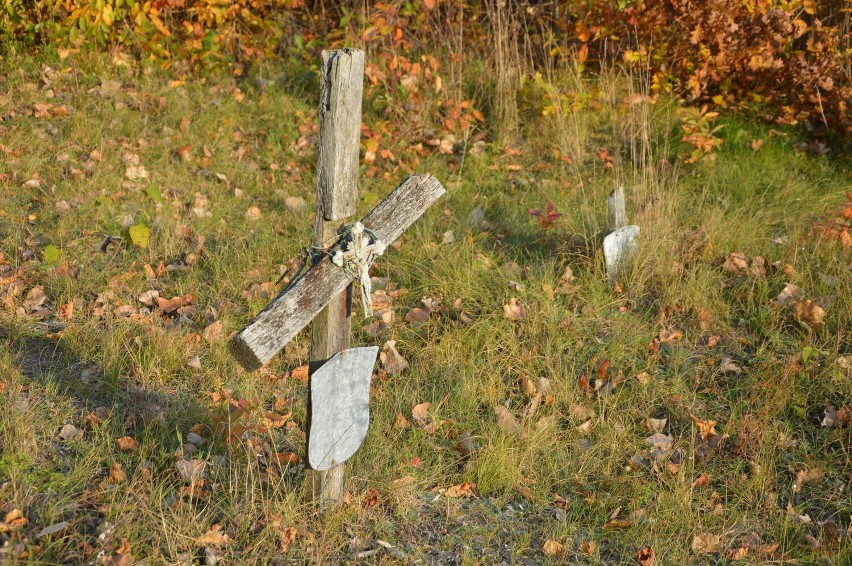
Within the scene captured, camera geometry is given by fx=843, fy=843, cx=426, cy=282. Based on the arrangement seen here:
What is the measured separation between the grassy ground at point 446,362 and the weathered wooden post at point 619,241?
0.29 feet

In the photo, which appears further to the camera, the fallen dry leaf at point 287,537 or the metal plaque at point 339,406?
the fallen dry leaf at point 287,537

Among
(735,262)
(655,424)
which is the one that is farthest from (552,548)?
(735,262)

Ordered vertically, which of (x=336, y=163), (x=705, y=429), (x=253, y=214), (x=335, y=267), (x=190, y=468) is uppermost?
(x=336, y=163)

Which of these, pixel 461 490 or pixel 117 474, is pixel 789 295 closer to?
pixel 461 490

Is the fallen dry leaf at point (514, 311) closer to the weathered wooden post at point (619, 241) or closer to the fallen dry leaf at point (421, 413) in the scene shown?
the weathered wooden post at point (619, 241)

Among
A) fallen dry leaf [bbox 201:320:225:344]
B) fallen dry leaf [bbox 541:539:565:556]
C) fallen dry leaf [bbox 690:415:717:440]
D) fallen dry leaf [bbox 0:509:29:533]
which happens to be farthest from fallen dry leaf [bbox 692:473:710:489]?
fallen dry leaf [bbox 0:509:29:533]

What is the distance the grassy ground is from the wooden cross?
0.50 m

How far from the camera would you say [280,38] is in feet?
22.9

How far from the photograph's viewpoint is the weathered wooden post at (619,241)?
433cm

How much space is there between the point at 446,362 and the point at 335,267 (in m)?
1.37

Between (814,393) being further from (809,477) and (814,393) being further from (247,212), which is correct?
(247,212)

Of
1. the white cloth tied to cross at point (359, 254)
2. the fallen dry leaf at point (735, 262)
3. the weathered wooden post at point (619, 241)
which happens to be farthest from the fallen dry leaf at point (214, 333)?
the fallen dry leaf at point (735, 262)

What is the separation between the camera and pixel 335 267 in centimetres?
245

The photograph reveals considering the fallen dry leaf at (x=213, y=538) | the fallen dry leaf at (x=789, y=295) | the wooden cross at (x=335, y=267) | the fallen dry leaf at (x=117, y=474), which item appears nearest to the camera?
the wooden cross at (x=335, y=267)
